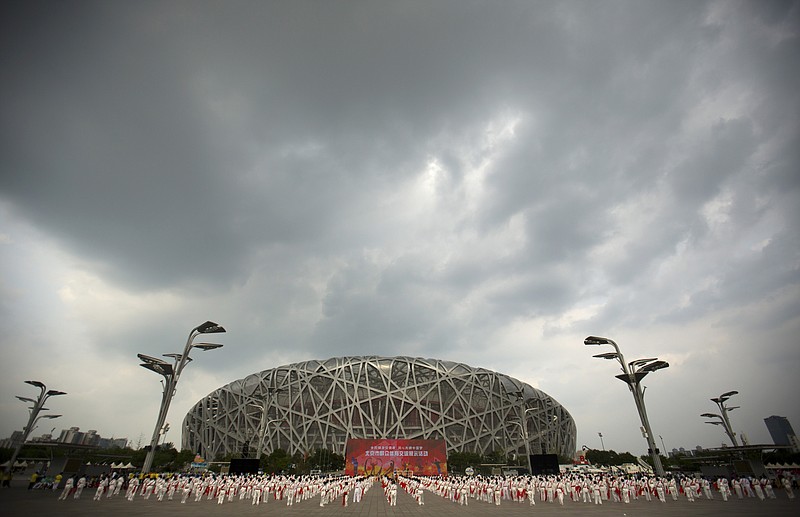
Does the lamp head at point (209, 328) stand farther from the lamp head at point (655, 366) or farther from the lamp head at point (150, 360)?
the lamp head at point (655, 366)

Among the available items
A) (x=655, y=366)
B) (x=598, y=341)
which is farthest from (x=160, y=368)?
(x=655, y=366)

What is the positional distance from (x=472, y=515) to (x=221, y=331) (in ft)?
45.2

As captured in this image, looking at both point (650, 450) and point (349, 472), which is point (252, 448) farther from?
point (650, 450)

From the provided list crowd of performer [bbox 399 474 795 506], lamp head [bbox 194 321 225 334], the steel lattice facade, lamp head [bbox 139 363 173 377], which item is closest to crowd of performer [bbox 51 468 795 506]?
crowd of performer [bbox 399 474 795 506]

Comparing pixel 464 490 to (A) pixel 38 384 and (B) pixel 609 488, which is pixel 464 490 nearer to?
(B) pixel 609 488

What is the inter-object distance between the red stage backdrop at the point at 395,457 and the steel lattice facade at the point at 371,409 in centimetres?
828

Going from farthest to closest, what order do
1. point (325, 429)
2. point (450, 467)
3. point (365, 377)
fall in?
point (365, 377), point (325, 429), point (450, 467)

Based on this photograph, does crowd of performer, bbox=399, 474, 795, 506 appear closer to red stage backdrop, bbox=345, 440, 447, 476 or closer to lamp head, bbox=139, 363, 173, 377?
lamp head, bbox=139, 363, 173, 377

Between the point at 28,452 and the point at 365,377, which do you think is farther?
the point at 365,377

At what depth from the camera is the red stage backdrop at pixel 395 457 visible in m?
47.3

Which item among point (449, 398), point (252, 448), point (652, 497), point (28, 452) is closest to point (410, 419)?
point (449, 398)

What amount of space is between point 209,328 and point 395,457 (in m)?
37.9

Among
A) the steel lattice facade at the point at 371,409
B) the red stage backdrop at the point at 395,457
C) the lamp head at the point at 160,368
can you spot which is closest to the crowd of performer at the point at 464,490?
the lamp head at the point at 160,368

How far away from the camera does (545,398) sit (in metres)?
67.6
